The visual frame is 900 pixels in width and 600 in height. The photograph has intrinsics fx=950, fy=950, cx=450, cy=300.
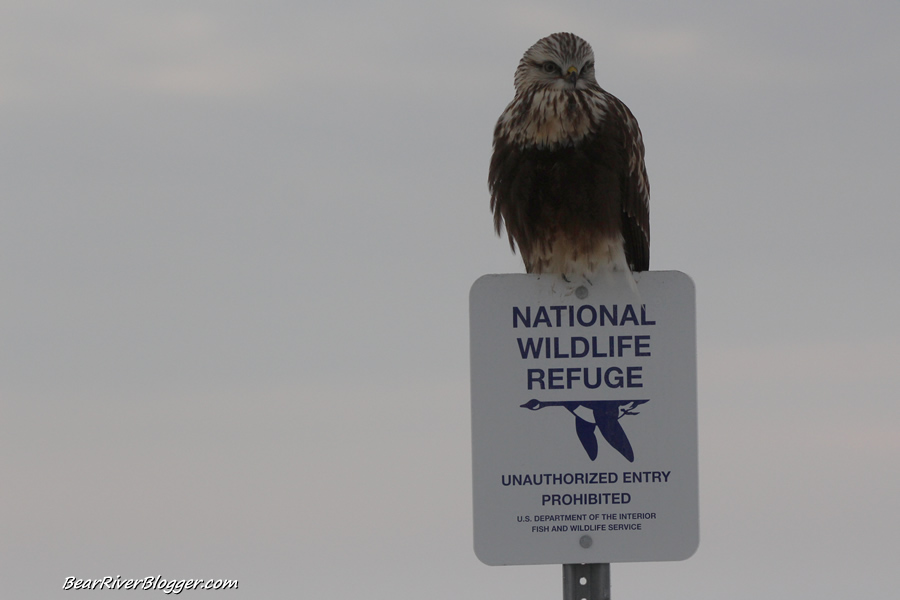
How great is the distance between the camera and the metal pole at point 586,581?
339cm

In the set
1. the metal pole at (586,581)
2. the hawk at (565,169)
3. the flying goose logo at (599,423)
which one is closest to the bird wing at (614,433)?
the flying goose logo at (599,423)

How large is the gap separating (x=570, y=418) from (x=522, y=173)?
4.06 ft

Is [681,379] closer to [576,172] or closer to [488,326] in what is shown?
[488,326]

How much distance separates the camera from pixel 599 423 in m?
3.38

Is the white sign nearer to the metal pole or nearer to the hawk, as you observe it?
the metal pole

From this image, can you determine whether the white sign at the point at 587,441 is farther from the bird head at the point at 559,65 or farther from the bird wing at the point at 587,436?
the bird head at the point at 559,65

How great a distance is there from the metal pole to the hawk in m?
1.21

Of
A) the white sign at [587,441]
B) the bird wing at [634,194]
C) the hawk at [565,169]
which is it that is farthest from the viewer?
the bird wing at [634,194]

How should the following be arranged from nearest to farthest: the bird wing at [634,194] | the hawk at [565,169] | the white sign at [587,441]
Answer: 1. the white sign at [587,441]
2. the hawk at [565,169]
3. the bird wing at [634,194]

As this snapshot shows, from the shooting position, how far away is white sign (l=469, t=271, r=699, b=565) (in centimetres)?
337

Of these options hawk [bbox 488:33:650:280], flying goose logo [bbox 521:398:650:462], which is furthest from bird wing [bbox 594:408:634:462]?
hawk [bbox 488:33:650:280]

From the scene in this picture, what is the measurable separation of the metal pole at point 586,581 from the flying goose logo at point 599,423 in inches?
16.0

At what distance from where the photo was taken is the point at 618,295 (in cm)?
351

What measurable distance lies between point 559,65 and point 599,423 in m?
1.79
